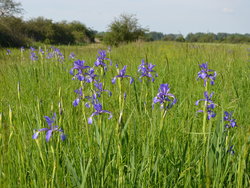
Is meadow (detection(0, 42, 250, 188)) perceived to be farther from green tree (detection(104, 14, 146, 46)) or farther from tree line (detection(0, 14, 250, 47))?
green tree (detection(104, 14, 146, 46))

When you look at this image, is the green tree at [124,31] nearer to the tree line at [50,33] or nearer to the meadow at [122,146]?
the tree line at [50,33]

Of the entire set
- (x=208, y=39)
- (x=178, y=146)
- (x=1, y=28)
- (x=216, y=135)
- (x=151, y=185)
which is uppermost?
(x=1, y=28)

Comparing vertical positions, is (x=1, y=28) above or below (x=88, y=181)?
above

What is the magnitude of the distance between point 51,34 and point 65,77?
94.3ft

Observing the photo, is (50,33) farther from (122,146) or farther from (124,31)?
(122,146)

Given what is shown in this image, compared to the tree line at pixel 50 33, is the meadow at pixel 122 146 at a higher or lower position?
lower

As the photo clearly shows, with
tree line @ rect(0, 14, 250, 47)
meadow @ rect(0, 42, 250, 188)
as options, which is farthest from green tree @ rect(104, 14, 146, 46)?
meadow @ rect(0, 42, 250, 188)

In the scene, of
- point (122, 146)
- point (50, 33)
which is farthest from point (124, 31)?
point (122, 146)

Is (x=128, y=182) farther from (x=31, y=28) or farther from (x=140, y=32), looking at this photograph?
(x=31, y=28)

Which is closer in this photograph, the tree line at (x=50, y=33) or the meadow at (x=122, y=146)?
the meadow at (x=122, y=146)

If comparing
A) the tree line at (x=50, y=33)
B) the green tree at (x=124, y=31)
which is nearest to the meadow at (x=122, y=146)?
the tree line at (x=50, y=33)

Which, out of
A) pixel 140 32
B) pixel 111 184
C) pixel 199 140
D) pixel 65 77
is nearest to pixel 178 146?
pixel 199 140

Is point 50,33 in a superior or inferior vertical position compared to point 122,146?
superior

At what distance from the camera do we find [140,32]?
2548 cm
